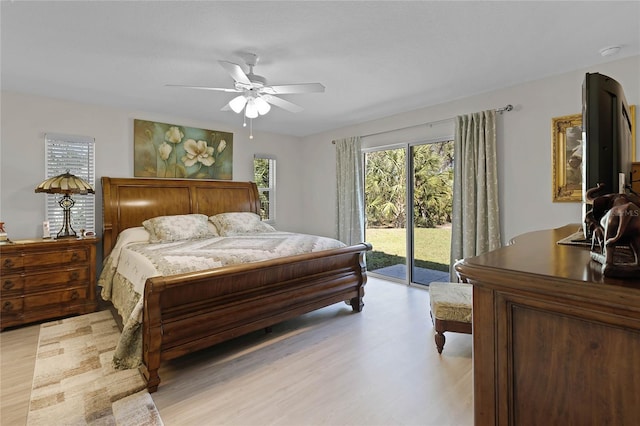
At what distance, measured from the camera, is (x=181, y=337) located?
2.15 meters

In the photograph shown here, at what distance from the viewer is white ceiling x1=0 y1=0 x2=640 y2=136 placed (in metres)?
1.97

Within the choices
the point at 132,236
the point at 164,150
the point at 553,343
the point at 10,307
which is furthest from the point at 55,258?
the point at 553,343

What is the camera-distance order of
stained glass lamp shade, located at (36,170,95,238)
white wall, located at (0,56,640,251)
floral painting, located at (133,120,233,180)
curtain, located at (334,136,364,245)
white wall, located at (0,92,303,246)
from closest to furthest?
white wall, located at (0,56,640,251) → stained glass lamp shade, located at (36,170,95,238) → white wall, located at (0,92,303,246) → floral painting, located at (133,120,233,180) → curtain, located at (334,136,364,245)

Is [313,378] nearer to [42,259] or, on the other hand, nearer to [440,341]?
[440,341]

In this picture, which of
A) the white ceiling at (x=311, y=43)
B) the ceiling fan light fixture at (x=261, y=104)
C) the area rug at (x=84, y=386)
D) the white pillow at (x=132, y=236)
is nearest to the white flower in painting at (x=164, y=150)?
the white ceiling at (x=311, y=43)

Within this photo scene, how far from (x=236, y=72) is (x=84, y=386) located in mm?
2447

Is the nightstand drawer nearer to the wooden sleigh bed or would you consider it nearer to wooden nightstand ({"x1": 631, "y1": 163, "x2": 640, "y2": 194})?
the wooden sleigh bed

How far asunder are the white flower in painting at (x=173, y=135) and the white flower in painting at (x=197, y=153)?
0.11 meters

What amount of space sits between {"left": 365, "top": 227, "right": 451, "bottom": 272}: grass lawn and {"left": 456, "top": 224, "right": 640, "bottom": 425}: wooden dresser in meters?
3.43

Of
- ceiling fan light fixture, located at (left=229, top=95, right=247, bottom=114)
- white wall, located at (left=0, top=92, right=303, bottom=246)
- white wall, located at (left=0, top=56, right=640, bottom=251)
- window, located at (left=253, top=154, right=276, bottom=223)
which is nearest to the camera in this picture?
ceiling fan light fixture, located at (left=229, top=95, right=247, bottom=114)

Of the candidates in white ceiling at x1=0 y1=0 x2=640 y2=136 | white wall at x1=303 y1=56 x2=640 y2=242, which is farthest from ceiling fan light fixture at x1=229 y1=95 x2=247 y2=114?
white wall at x1=303 y1=56 x2=640 y2=242

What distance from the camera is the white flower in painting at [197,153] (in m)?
4.50

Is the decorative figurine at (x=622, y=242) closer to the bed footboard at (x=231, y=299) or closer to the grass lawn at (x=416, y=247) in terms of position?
the bed footboard at (x=231, y=299)

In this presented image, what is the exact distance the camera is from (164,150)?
4.30 metres
